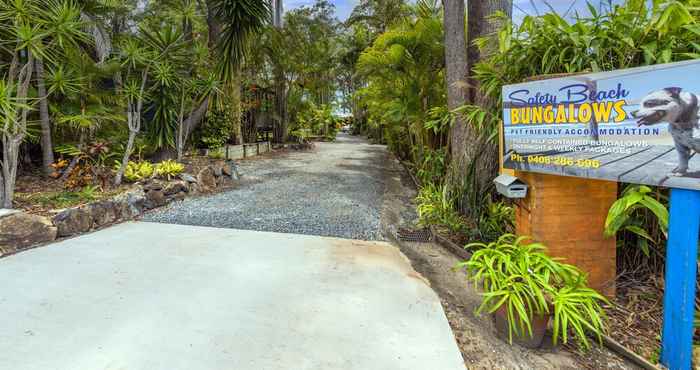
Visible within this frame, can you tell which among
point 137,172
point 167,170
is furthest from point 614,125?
point 137,172

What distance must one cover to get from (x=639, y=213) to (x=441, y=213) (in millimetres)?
1754

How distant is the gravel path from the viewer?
3666 millimetres

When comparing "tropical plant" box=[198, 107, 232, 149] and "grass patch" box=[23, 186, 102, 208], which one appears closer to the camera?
"grass patch" box=[23, 186, 102, 208]

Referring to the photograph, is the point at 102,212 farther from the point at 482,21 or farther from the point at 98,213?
the point at 482,21

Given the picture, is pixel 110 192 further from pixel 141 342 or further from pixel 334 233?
pixel 141 342

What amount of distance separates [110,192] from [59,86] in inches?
50.1

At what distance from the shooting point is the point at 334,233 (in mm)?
3449

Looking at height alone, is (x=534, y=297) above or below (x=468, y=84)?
below

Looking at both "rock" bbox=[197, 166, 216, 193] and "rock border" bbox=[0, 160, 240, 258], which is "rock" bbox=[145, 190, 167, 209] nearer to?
"rock border" bbox=[0, 160, 240, 258]

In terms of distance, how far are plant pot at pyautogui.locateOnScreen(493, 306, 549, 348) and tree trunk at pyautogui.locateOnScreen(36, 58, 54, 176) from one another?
16.9 feet

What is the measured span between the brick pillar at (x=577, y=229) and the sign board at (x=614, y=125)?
0.21m

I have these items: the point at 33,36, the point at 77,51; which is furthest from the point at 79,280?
the point at 77,51

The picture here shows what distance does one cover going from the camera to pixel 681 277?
5.01 ft

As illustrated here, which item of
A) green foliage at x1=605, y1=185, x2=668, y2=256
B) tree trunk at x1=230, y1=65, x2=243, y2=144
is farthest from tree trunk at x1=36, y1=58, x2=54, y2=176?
green foliage at x1=605, y1=185, x2=668, y2=256
